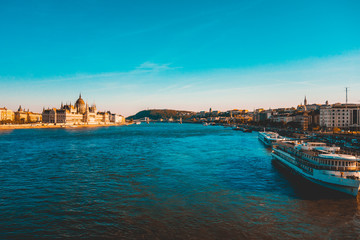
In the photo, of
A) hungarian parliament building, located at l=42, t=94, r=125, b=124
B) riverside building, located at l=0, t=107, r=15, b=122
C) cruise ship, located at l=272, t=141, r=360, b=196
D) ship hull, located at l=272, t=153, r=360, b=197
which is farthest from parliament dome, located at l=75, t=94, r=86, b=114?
ship hull, located at l=272, t=153, r=360, b=197

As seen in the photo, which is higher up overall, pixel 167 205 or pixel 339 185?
pixel 339 185

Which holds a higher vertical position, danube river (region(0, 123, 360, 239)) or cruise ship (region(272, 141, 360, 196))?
cruise ship (region(272, 141, 360, 196))

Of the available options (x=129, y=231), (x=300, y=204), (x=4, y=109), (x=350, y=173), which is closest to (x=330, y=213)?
(x=300, y=204)

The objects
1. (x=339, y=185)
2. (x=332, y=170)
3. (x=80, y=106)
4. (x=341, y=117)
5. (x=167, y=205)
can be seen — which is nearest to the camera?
(x=167, y=205)

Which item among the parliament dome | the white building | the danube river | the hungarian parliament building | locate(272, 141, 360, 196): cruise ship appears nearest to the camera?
the danube river

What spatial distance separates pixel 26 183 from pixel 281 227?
1754 cm

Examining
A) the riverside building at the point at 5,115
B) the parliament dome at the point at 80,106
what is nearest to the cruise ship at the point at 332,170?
the riverside building at the point at 5,115

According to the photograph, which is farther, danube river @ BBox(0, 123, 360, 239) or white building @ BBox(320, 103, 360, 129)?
white building @ BBox(320, 103, 360, 129)

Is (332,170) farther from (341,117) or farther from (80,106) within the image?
(80,106)

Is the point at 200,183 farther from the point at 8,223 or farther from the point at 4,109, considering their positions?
Answer: the point at 4,109

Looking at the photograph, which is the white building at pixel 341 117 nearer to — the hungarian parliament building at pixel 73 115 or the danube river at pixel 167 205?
the danube river at pixel 167 205

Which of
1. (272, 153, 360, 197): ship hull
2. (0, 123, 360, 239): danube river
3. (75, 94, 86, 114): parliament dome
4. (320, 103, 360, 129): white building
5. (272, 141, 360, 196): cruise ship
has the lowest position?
(0, 123, 360, 239): danube river

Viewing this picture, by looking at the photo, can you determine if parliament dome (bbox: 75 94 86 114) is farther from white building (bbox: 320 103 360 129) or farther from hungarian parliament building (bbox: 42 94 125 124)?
white building (bbox: 320 103 360 129)

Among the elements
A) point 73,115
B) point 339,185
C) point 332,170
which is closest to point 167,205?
point 339,185
